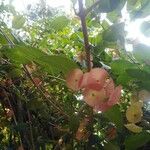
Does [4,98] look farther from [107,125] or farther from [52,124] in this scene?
[107,125]

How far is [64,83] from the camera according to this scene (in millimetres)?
1027

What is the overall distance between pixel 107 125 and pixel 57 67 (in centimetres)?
37

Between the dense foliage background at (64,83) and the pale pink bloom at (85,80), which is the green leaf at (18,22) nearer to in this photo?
the dense foliage background at (64,83)

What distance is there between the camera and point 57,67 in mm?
716

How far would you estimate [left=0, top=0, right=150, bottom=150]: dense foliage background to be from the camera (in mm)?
758

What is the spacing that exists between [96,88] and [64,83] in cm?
32

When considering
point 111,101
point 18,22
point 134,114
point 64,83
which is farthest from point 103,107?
point 18,22

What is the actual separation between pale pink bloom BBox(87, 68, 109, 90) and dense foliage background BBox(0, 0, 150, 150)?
5cm

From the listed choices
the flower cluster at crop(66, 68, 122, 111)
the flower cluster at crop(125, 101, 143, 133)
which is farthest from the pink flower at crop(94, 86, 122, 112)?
the flower cluster at crop(125, 101, 143, 133)

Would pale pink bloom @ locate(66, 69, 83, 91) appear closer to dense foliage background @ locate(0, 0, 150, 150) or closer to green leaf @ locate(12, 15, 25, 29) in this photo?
dense foliage background @ locate(0, 0, 150, 150)

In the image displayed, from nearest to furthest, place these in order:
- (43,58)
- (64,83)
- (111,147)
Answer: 1. (43,58)
2. (111,147)
3. (64,83)

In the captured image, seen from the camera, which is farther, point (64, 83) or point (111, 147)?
point (64, 83)

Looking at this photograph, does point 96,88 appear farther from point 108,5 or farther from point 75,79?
point 108,5

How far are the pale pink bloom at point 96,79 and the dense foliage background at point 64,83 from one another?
5 cm
